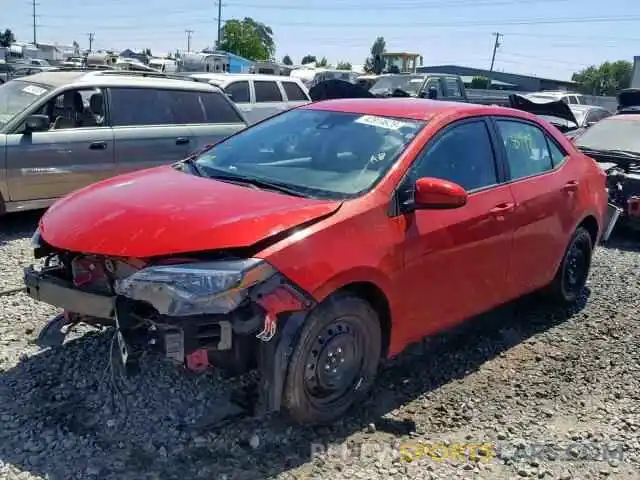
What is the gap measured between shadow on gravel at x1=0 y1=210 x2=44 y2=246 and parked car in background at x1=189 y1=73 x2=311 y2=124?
5721mm

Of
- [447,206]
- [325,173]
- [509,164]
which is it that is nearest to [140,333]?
[325,173]

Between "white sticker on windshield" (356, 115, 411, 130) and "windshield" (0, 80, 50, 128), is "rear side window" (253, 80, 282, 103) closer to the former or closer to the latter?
"windshield" (0, 80, 50, 128)

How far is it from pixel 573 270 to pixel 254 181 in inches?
120

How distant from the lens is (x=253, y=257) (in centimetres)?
305

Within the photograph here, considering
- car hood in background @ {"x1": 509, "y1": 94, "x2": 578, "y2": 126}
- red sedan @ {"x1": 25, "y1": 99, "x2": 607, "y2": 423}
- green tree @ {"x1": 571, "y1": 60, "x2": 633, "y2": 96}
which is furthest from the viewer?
green tree @ {"x1": 571, "y1": 60, "x2": 633, "y2": 96}

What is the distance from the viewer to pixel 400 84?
1892cm

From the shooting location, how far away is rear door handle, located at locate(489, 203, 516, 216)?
168 inches

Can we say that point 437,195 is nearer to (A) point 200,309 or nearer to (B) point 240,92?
(A) point 200,309

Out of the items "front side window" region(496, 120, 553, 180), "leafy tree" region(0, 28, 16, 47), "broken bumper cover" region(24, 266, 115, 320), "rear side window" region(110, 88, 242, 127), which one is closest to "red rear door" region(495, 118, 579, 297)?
"front side window" region(496, 120, 553, 180)

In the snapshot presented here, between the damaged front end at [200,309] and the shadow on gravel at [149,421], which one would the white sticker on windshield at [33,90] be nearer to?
the shadow on gravel at [149,421]

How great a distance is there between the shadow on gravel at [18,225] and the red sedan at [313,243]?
10.8ft

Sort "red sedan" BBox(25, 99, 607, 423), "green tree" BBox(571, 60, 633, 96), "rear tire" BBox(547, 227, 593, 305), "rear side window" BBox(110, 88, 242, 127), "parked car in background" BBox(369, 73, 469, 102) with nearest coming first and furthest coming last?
"red sedan" BBox(25, 99, 607, 423)
"rear tire" BBox(547, 227, 593, 305)
"rear side window" BBox(110, 88, 242, 127)
"parked car in background" BBox(369, 73, 469, 102)
"green tree" BBox(571, 60, 633, 96)

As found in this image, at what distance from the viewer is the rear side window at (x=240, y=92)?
13.0m

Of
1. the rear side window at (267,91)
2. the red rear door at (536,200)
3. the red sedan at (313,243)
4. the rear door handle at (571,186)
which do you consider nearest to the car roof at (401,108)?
the red sedan at (313,243)
